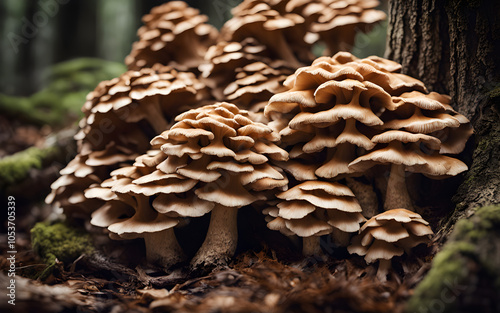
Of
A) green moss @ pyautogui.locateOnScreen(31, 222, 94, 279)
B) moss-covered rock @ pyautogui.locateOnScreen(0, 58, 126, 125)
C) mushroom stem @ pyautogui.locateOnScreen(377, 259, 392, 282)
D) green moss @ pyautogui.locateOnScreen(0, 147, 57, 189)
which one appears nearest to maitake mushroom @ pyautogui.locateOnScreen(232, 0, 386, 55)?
mushroom stem @ pyautogui.locateOnScreen(377, 259, 392, 282)

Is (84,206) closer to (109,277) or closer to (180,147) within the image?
(109,277)

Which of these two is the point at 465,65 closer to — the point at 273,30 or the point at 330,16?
the point at 330,16

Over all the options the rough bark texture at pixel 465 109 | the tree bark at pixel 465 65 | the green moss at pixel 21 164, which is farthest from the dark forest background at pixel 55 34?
the rough bark texture at pixel 465 109

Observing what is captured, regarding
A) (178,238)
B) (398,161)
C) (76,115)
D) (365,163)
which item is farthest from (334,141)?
(76,115)

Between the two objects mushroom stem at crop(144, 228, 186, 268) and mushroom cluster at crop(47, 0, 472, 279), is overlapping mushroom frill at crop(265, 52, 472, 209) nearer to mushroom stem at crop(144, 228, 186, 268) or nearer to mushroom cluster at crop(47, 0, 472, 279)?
mushroom cluster at crop(47, 0, 472, 279)

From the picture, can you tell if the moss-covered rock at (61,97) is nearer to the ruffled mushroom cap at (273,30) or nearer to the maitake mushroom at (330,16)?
the ruffled mushroom cap at (273,30)

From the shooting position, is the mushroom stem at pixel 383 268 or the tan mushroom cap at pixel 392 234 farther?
the mushroom stem at pixel 383 268
